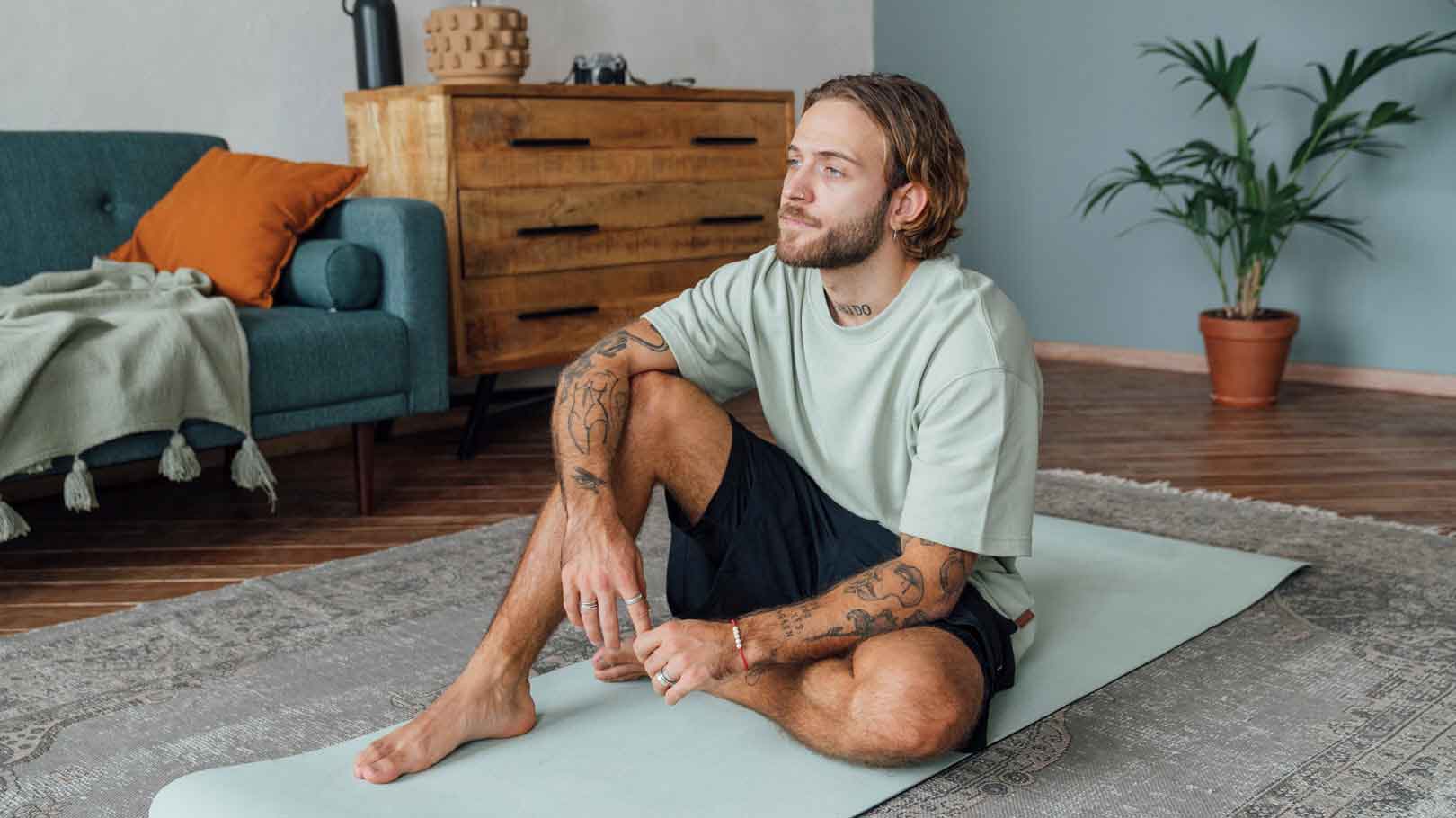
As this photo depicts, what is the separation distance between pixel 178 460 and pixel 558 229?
1297 mm

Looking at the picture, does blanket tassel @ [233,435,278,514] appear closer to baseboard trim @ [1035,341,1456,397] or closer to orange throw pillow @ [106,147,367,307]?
orange throw pillow @ [106,147,367,307]

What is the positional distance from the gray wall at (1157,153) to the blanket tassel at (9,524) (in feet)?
8.18

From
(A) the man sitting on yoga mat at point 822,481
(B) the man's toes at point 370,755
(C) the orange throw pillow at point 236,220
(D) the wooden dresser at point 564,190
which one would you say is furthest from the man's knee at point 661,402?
(D) the wooden dresser at point 564,190

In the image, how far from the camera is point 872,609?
1.49 meters

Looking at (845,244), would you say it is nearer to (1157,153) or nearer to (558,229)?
(558,229)

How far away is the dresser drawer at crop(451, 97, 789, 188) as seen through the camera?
11.0ft

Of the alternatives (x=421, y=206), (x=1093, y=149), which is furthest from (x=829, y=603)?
(x=1093, y=149)

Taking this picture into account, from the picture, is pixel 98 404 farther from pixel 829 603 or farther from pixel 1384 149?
pixel 1384 149

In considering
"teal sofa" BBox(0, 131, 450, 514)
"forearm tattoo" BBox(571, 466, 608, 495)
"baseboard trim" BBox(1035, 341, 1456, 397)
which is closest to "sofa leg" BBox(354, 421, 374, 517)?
"teal sofa" BBox(0, 131, 450, 514)

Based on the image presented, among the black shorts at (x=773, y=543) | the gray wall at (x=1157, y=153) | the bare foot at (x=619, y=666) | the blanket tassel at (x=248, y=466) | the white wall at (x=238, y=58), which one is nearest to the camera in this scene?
the black shorts at (x=773, y=543)

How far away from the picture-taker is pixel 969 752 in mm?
1575

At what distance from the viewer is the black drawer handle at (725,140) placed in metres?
3.90

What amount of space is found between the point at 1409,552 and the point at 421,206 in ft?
6.99

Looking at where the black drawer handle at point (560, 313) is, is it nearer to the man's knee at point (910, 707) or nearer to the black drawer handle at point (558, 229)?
the black drawer handle at point (558, 229)
